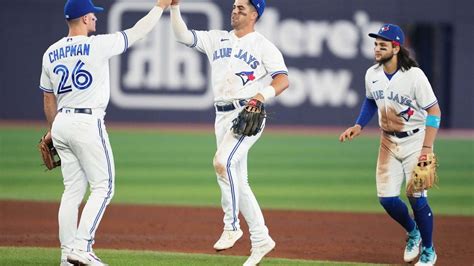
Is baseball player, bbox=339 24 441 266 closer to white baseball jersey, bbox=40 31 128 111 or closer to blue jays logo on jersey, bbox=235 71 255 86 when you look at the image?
blue jays logo on jersey, bbox=235 71 255 86

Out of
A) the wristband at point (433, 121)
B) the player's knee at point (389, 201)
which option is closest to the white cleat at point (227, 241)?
the player's knee at point (389, 201)

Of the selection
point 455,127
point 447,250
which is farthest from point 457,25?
point 447,250

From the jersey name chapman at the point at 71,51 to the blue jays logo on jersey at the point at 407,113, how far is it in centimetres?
270

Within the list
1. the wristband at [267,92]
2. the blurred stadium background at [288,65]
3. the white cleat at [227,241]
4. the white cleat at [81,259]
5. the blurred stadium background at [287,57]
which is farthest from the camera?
the blurred stadium background at [287,57]

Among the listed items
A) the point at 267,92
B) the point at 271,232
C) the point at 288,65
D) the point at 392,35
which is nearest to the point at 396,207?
the point at 392,35

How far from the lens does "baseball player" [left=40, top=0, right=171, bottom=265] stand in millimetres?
6789

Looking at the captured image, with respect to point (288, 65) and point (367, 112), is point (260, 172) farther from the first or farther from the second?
point (288, 65)

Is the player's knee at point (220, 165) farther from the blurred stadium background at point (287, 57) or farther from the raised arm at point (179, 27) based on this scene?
the blurred stadium background at point (287, 57)

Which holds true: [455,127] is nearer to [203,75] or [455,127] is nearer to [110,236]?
[203,75]

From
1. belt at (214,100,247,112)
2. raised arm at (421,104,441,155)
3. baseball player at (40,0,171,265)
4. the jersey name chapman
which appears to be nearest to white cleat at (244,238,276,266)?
belt at (214,100,247,112)

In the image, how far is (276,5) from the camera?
22406mm

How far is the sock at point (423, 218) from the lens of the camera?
24.9 feet

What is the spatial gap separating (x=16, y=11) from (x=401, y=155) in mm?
15982

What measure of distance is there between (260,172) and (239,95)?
7537 mm
